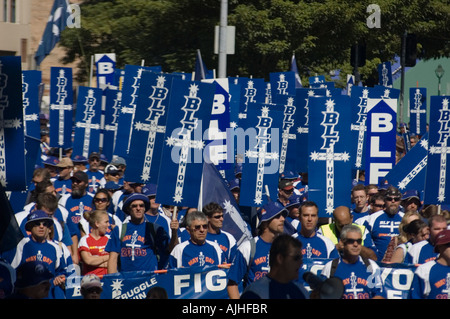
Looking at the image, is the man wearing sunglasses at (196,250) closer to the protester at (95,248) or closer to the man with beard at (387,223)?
the protester at (95,248)

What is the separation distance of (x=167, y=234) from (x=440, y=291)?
344 cm

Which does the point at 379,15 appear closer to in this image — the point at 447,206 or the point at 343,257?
the point at 447,206

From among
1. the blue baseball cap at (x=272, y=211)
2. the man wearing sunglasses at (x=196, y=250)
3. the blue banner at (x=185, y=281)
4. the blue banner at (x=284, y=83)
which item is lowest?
the blue banner at (x=185, y=281)

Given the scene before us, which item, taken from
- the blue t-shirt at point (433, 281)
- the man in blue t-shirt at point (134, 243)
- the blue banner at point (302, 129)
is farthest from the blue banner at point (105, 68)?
the blue t-shirt at point (433, 281)

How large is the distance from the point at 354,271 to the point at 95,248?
312cm

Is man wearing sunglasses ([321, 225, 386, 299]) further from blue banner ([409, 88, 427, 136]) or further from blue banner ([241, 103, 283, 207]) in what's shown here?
blue banner ([409, 88, 427, 136])

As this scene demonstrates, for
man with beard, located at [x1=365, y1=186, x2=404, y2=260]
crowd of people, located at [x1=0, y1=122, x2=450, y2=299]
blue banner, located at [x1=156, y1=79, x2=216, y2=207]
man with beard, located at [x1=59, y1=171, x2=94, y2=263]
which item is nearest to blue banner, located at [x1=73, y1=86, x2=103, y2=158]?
man with beard, located at [x1=59, y1=171, x2=94, y2=263]

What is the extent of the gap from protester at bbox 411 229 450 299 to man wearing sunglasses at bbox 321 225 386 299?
13.1 inches

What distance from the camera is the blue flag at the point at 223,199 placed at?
10.0 m

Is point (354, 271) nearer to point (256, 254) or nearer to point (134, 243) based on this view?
point (256, 254)

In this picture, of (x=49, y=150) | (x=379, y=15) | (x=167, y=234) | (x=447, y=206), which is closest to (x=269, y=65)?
(x=379, y=15)

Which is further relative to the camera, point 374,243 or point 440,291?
point 374,243

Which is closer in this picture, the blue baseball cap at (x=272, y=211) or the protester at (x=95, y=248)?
the blue baseball cap at (x=272, y=211)
